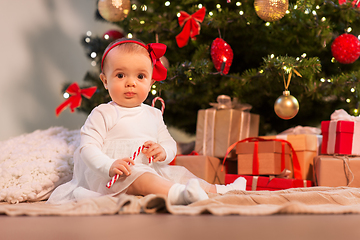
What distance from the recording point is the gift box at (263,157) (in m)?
1.50

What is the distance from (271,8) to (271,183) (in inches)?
27.7

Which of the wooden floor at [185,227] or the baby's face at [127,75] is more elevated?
the baby's face at [127,75]

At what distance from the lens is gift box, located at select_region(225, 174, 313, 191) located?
1.43 metres

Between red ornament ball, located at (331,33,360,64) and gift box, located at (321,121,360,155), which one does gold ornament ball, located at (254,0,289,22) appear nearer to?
red ornament ball, located at (331,33,360,64)

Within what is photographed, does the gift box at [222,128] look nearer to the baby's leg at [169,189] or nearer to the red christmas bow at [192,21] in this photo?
the red christmas bow at [192,21]

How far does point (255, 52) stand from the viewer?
189 centimetres

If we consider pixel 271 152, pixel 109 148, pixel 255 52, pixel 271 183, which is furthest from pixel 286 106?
pixel 109 148

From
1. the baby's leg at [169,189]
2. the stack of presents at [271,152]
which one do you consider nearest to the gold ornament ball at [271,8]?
the stack of presents at [271,152]

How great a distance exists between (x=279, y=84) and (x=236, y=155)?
0.38m

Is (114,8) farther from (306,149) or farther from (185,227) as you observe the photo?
(185,227)

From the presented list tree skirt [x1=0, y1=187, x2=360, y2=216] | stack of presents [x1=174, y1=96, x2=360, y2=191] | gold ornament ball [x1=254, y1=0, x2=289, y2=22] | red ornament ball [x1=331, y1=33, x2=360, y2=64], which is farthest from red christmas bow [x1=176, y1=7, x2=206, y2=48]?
tree skirt [x1=0, y1=187, x2=360, y2=216]

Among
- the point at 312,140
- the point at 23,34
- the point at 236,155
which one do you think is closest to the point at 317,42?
the point at 312,140

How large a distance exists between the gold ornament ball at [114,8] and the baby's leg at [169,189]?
102 centimetres

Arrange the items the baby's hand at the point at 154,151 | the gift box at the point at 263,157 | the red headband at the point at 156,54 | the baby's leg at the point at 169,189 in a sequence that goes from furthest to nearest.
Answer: the gift box at the point at 263,157, the red headband at the point at 156,54, the baby's hand at the point at 154,151, the baby's leg at the point at 169,189
